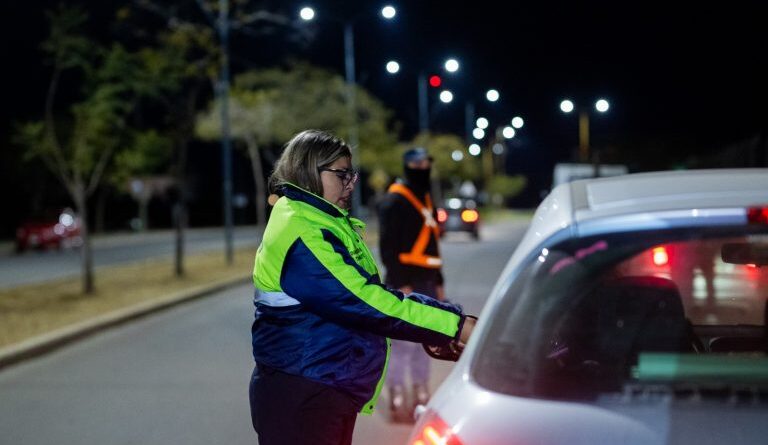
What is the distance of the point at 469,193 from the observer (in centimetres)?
5772

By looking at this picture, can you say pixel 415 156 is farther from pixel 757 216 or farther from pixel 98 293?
pixel 98 293

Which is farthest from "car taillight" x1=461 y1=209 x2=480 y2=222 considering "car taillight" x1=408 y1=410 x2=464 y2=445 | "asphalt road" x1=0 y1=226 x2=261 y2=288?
"car taillight" x1=408 y1=410 x2=464 y2=445

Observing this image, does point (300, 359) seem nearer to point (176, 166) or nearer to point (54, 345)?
point (54, 345)

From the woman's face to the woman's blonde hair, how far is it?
14 mm

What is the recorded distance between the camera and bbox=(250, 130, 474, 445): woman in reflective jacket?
311cm

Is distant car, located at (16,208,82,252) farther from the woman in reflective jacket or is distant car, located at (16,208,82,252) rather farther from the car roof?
the car roof

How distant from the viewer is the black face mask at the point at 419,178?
24.3ft

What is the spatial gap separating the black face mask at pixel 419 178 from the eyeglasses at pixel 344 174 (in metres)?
4.04

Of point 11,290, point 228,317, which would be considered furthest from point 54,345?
point 11,290

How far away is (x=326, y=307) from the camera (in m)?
3.09

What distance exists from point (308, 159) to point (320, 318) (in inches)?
19.9

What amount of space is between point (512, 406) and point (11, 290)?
1755 centimetres

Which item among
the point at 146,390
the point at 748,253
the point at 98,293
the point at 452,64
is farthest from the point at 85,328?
the point at 748,253

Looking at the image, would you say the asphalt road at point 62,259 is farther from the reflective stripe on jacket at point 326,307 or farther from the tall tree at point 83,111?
the reflective stripe on jacket at point 326,307
